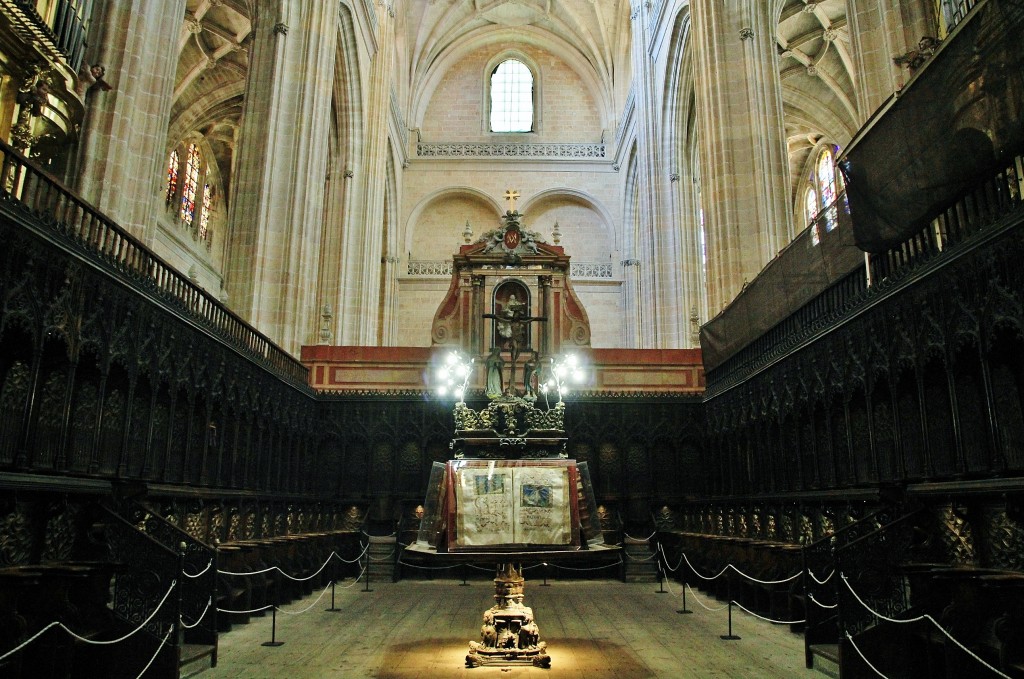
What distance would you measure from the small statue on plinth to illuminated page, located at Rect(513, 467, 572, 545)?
623 mm

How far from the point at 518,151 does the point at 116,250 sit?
84.6 feet

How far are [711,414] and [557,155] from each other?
69.4ft

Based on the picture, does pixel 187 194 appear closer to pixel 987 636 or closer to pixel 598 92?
pixel 598 92

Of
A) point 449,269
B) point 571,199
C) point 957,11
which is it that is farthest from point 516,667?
point 571,199

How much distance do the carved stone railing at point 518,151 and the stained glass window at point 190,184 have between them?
925cm

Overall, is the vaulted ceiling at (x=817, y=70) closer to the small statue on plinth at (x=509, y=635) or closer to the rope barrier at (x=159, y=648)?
the small statue on plinth at (x=509, y=635)

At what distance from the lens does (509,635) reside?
6.01m

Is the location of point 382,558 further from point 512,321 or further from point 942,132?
point 942,132

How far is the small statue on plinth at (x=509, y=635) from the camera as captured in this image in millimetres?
5844

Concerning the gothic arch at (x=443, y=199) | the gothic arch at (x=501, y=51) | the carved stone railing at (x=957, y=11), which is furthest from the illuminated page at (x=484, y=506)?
the gothic arch at (x=501, y=51)

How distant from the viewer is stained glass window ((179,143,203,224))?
28.8 metres

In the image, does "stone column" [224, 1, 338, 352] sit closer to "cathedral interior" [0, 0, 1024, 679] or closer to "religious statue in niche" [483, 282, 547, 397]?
"cathedral interior" [0, 0, 1024, 679]

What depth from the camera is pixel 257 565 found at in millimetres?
8703

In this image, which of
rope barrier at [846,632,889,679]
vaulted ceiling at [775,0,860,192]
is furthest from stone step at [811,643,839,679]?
vaulted ceiling at [775,0,860,192]
